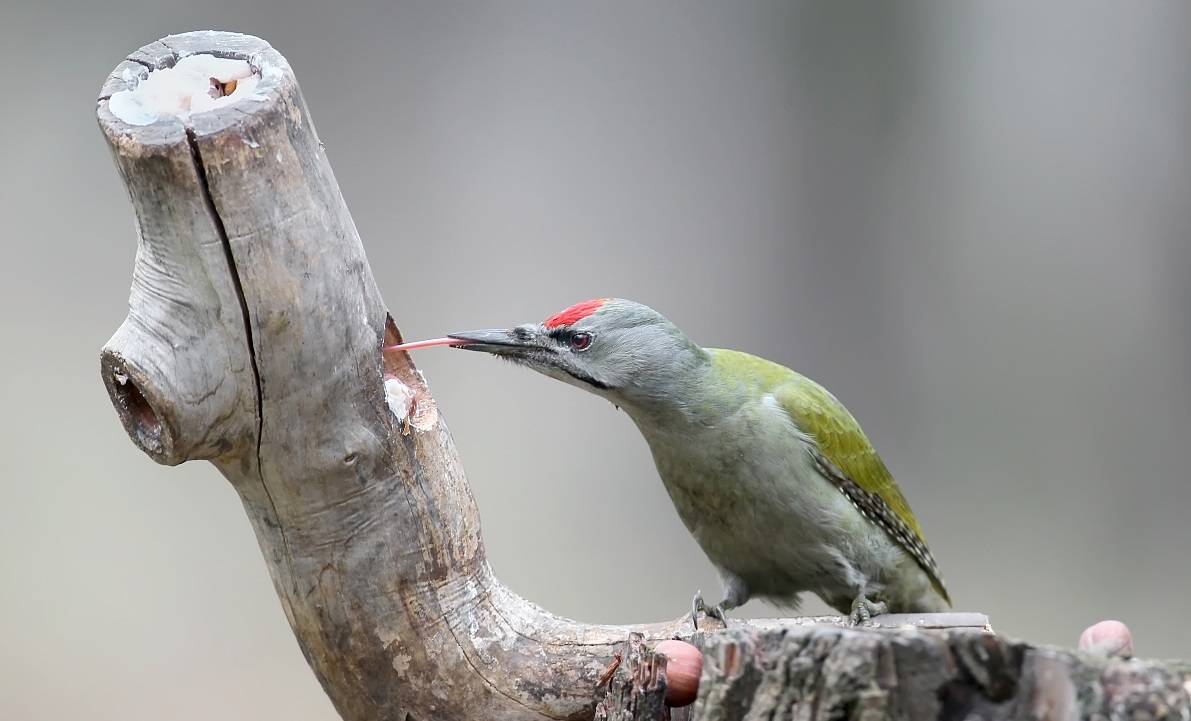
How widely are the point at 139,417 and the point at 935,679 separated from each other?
171 cm

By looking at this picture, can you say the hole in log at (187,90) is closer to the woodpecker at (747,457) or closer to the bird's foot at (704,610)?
the woodpecker at (747,457)

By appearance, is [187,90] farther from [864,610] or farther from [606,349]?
[864,610]

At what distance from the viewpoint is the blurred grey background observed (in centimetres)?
562

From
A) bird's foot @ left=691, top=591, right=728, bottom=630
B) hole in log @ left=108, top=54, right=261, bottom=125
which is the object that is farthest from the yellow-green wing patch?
hole in log @ left=108, top=54, right=261, bottom=125

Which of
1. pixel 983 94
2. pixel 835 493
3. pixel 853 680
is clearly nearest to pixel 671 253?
pixel 983 94

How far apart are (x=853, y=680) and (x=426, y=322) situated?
4.16 meters

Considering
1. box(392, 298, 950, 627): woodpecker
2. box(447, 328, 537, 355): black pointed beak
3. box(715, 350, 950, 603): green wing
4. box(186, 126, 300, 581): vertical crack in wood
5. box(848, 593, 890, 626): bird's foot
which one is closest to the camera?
box(186, 126, 300, 581): vertical crack in wood

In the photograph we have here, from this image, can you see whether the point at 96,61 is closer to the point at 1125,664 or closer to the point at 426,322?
the point at 426,322

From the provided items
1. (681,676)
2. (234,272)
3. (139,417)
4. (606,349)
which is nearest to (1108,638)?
(681,676)

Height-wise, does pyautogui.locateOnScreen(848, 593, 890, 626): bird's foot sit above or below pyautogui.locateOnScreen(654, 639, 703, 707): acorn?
below

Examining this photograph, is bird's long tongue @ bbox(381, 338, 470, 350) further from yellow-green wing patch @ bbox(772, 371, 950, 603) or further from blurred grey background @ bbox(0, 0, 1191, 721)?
blurred grey background @ bbox(0, 0, 1191, 721)

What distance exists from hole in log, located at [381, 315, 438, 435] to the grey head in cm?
49

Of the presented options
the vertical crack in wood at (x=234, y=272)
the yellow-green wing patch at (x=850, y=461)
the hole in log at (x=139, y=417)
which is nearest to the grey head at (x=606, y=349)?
the yellow-green wing patch at (x=850, y=461)

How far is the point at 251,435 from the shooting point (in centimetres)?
269
